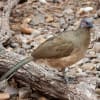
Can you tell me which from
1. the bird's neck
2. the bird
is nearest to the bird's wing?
the bird

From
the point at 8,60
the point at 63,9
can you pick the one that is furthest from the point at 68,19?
the point at 8,60

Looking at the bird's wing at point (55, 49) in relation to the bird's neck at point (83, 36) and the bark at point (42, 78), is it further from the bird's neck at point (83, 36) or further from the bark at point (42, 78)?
the bark at point (42, 78)

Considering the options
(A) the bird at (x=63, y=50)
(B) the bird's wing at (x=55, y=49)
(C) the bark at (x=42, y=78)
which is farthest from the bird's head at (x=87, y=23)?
(C) the bark at (x=42, y=78)

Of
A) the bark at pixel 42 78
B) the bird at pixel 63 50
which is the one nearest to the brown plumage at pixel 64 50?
the bird at pixel 63 50

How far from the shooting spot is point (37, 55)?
462cm

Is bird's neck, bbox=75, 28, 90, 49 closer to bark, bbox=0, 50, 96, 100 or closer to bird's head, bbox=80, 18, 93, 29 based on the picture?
bird's head, bbox=80, 18, 93, 29

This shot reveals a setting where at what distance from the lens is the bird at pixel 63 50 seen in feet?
15.1

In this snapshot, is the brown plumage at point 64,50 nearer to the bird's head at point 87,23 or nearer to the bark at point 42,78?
the bird's head at point 87,23

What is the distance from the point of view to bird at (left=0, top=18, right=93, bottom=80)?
4613 millimetres

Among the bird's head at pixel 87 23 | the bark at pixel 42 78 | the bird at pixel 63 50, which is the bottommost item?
the bark at pixel 42 78

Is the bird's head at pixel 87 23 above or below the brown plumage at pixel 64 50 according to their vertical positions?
above

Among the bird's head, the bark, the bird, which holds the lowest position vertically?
the bark

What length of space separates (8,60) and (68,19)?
8.62ft

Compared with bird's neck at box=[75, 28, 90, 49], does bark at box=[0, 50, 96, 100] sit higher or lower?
lower
